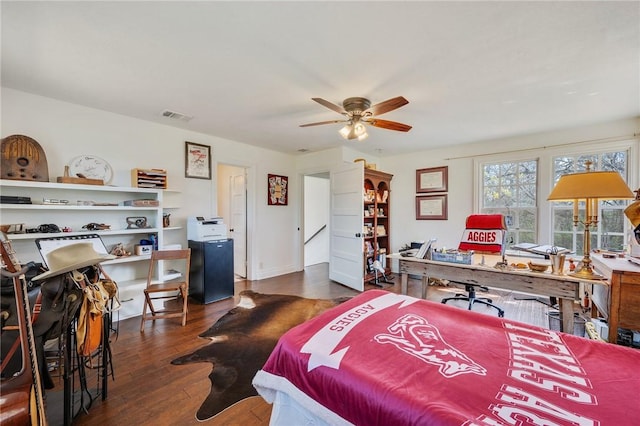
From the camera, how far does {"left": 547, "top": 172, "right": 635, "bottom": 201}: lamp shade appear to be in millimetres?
1780

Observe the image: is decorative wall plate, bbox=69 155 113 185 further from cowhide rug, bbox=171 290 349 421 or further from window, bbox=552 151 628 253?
window, bbox=552 151 628 253

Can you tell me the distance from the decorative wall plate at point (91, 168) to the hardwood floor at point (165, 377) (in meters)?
1.70

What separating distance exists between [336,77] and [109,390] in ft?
9.64

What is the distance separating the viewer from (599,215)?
3.57m

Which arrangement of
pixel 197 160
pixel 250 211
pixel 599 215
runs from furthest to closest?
pixel 250 211 → pixel 197 160 → pixel 599 215

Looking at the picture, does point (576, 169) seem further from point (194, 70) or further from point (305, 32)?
point (194, 70)

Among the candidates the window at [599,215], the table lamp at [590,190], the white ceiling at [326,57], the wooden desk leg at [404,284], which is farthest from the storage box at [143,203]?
the window at [599,215]

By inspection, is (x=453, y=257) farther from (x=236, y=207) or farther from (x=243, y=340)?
(x=236, y=207)

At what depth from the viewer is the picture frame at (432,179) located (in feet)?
15.6

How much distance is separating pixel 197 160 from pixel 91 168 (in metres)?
1.24

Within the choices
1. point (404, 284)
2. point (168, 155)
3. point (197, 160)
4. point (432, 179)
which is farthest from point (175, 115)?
point (432, 179)

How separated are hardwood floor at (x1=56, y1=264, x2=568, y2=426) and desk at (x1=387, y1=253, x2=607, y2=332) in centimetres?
121

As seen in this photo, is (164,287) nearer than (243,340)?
No

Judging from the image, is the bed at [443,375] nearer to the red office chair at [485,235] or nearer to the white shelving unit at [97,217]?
the red office chair at [485,235]
